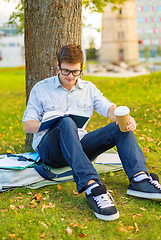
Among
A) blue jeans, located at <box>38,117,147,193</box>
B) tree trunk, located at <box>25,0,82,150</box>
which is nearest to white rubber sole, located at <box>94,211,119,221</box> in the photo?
blue jeans, located at <box>38,117,147,193</box>

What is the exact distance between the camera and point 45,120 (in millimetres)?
2887

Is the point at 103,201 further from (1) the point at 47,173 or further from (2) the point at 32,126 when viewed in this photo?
(2) the point at 32,126

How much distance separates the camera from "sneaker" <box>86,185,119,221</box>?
8.58 ft

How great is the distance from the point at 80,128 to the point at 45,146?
0.43m

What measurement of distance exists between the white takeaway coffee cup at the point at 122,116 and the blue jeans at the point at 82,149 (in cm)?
16

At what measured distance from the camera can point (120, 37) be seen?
4244 cm

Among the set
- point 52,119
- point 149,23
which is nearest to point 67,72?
point 52,119

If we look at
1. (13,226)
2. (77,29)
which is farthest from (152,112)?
(13,226)

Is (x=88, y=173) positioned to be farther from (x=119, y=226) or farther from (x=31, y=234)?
(x=31, y=234)

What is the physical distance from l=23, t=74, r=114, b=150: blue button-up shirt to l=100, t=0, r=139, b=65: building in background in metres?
38.5

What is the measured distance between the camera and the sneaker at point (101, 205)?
2.62 m

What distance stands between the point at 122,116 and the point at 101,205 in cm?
76

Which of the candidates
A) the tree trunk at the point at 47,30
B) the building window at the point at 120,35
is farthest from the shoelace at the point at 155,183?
the building window at the point at 120,35

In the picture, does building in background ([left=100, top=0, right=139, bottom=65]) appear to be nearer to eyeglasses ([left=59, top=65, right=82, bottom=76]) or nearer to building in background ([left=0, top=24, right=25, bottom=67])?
building in background ([left=0, top=24, right=25, bottom=67])
